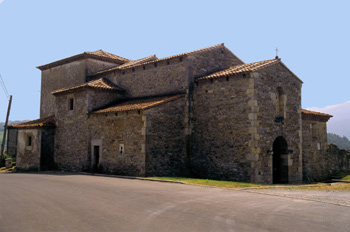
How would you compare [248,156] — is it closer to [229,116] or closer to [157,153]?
[229,116]

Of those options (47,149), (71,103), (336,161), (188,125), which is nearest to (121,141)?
(188,125)

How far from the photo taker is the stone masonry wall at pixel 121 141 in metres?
17.7

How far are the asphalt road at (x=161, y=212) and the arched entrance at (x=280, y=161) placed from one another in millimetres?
8569

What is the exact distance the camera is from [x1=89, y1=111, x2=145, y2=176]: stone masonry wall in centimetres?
1773

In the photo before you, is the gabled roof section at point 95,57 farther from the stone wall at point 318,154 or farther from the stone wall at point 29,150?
the stone wall at point 318,154

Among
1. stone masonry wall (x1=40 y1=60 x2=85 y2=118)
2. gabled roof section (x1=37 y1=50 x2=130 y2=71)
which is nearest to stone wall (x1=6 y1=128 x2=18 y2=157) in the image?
stone masonry wall (x1=40 y1=60 x2=85 y2=118)

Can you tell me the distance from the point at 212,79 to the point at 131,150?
20.0 ft

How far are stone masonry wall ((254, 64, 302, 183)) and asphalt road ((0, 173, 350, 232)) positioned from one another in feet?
19.7

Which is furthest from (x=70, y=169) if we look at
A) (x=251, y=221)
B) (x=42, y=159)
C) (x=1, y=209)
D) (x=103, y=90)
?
(x=251, y=221)

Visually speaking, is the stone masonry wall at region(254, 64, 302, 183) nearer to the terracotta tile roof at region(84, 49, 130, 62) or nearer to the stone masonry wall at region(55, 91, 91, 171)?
the stone masonry wall at region(55, 91, 91, 171)

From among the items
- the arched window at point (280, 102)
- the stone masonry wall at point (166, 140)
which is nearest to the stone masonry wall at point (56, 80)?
the stone masonry wall at point (166, 140)

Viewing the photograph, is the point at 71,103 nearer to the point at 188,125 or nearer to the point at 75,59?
the point at 75,59

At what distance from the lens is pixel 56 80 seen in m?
28.4

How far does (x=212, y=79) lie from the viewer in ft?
61.3
